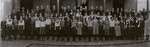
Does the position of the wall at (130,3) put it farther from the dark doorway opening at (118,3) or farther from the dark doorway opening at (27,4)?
the dark doorway opening at (27,4)

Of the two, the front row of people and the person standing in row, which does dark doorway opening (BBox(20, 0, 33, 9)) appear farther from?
the person standing in row

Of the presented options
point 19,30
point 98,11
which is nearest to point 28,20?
point 19,30

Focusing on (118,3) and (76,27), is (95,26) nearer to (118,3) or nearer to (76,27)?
(76,27)

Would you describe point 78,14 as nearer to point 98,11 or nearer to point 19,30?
point 98,11

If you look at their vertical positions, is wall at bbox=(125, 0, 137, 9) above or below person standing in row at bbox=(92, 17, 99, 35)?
above

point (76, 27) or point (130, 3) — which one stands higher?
point (130, 3)

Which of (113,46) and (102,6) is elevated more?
(102,6)

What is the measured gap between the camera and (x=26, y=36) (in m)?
17.7

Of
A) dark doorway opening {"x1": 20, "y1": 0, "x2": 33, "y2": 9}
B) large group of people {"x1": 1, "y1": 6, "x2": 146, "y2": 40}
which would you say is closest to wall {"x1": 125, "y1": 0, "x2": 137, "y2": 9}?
large group of people {"x1": 1, "y1": 6, "x2": 146, "y2": 40}

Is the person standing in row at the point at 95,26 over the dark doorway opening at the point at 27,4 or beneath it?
beneath

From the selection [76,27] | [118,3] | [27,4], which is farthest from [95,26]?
[27,4]

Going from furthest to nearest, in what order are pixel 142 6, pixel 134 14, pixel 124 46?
pixel 142 6 → pixel 134 14 → pixel 124 46

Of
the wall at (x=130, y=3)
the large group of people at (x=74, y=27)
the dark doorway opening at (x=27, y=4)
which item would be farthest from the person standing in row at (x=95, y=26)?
the dark doorway opening at (x=27, y=4)

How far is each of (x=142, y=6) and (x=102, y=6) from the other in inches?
116
